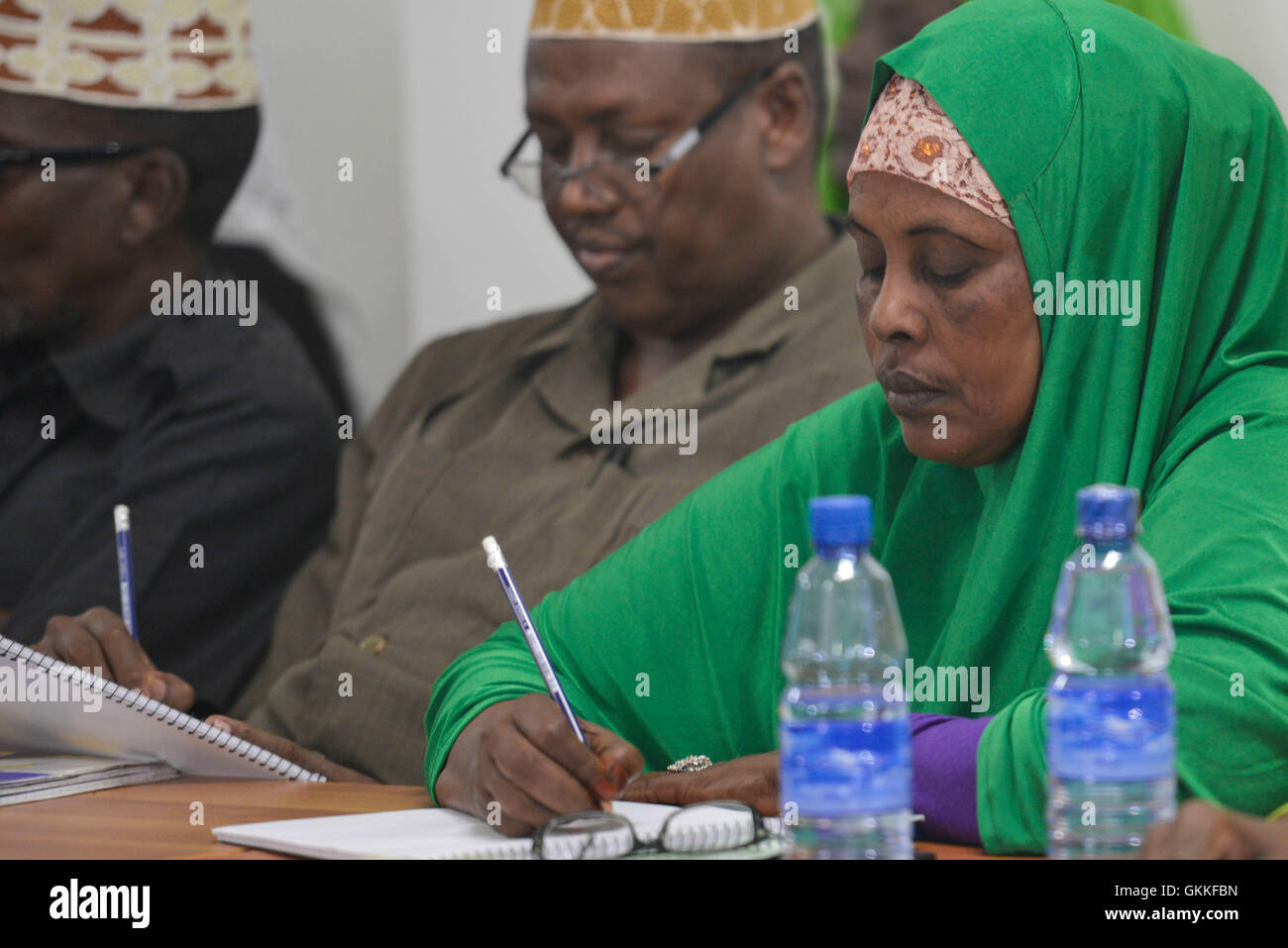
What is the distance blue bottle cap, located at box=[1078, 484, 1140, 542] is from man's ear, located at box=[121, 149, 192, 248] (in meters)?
2.23

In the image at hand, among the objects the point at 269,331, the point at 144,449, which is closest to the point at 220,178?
the point at 269,331

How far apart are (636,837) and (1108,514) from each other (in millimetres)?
393

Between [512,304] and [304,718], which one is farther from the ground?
[512,304]

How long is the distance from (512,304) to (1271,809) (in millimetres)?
2384

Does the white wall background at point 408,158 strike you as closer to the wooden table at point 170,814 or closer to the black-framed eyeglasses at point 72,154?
the black-framed eyeglasses at point 72,154

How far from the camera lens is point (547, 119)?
2.40 m

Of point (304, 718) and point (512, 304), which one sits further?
point (512, 304)

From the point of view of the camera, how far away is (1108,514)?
0.97 metres

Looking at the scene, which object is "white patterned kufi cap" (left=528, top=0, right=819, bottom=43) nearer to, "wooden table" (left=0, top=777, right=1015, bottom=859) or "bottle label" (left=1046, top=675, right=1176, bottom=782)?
"wooden table" (left=0, top=777, right=1015, bottom=859)

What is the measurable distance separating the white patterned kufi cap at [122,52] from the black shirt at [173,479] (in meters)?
0.39

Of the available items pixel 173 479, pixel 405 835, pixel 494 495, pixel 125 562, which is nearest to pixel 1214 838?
pixel 405 835

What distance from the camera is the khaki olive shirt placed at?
7.09 ft
